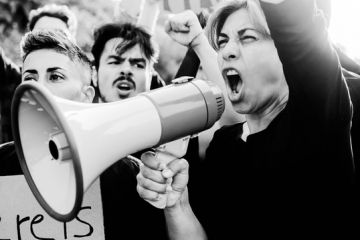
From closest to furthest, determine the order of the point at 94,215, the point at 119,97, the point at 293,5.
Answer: the point at 293,5, the point at 94,215, the point at 119,97

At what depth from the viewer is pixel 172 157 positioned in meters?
1.20

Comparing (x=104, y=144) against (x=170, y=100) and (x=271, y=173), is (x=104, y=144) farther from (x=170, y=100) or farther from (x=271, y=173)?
(x=271, y=173)

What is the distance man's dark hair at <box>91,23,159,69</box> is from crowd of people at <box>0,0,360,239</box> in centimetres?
42

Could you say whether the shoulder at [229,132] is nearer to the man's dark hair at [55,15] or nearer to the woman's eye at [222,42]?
the woman's eye at [222,42]

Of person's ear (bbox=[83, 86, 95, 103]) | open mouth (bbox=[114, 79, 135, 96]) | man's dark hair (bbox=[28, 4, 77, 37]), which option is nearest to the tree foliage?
man's dark hair (bbox=[28, 4, 77, 37])

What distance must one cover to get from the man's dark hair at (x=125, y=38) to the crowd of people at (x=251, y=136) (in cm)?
42

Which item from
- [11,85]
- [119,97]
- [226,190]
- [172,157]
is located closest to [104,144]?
[172,157]

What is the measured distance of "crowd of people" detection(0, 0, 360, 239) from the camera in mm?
908

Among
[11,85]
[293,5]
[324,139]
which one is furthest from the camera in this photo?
[11,85]

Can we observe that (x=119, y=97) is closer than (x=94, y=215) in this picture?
No

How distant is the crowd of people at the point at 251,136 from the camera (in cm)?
91

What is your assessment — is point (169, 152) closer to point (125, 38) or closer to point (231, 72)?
point (231, 72)

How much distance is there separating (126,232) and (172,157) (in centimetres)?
42

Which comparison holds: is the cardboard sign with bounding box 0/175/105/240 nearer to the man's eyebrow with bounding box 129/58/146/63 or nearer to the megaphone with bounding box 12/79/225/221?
the megaphone with bounding box 12/79/225/221
